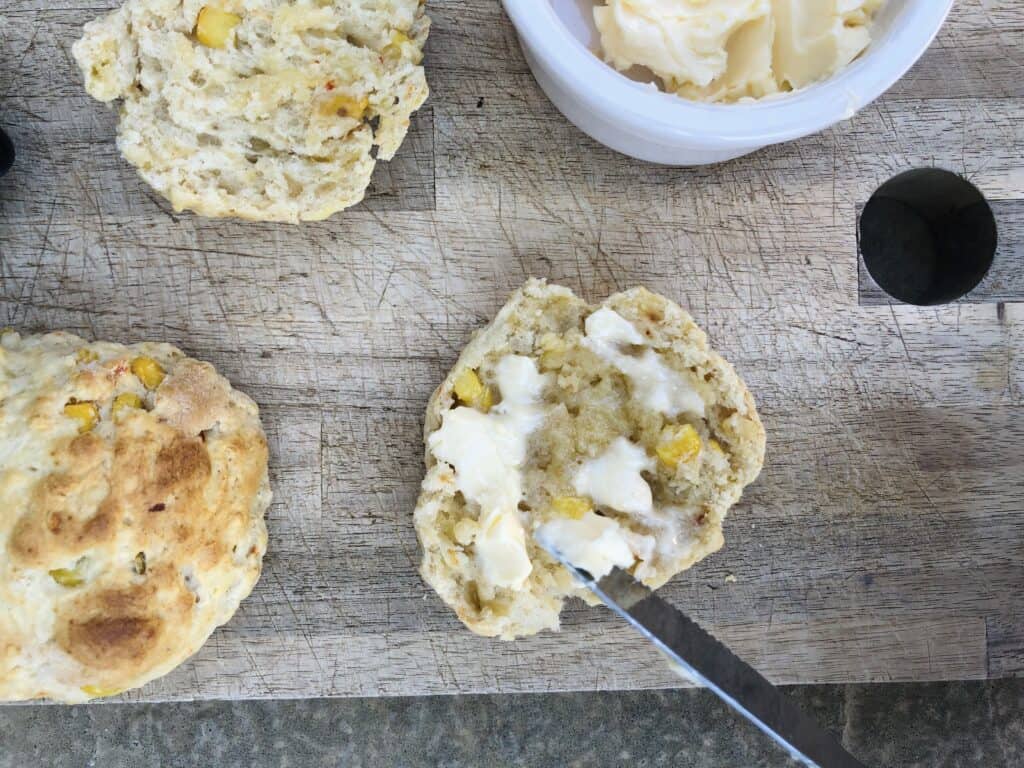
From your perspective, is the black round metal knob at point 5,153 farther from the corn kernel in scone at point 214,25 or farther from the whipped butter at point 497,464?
the whipped butter at point 497,464

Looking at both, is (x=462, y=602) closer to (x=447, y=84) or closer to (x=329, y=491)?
(x=329, y=491)

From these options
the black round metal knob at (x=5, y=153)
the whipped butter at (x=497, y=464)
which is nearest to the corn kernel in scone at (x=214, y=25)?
the black round metal knob at (x=5, y=153)

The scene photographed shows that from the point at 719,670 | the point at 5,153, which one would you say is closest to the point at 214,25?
the point at 5,153

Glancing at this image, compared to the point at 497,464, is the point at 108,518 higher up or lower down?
lower down

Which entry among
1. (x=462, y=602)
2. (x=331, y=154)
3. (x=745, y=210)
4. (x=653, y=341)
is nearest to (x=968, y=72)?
(x=745, y=210)

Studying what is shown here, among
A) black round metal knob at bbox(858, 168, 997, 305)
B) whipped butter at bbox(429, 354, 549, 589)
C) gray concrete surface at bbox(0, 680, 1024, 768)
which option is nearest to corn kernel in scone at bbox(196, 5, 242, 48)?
whipped butter at bbox(429, 354, 549, 589)

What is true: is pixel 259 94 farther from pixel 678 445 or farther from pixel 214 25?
pixel 678 445

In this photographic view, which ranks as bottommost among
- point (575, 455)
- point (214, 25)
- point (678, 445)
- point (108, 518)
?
point (108, 518)
